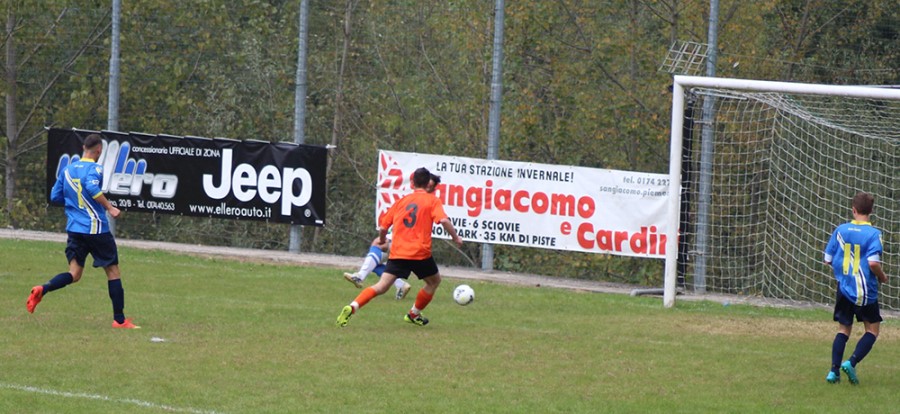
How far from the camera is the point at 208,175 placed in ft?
70.1

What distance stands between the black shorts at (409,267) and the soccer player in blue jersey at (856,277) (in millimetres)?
4184

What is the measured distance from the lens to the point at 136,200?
22016 millimetres

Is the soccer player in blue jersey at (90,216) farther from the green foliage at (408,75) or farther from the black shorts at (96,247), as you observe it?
the green foliage at (408,75)

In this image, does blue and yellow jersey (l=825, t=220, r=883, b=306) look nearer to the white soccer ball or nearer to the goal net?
the white soccer ball

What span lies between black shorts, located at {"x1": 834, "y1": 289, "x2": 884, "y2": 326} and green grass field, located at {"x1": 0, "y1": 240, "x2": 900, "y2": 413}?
21.5 inches

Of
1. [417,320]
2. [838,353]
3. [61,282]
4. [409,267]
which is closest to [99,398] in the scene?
[61,282]

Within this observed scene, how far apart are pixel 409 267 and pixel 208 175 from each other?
9.28 m

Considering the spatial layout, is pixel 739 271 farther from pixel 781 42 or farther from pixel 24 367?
pixel 24 367

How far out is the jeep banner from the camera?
20641 millimetres

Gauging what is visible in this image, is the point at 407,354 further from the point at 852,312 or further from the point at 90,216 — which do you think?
the point at 852,312

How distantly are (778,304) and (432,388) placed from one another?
8.44 m

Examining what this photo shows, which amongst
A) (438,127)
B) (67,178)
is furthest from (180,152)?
(67,178)

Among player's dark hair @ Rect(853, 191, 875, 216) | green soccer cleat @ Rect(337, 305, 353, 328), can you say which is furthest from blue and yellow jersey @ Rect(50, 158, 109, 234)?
player's dark hair @ Rect(853, 191, 875, 216)

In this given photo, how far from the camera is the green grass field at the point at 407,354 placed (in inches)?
356
